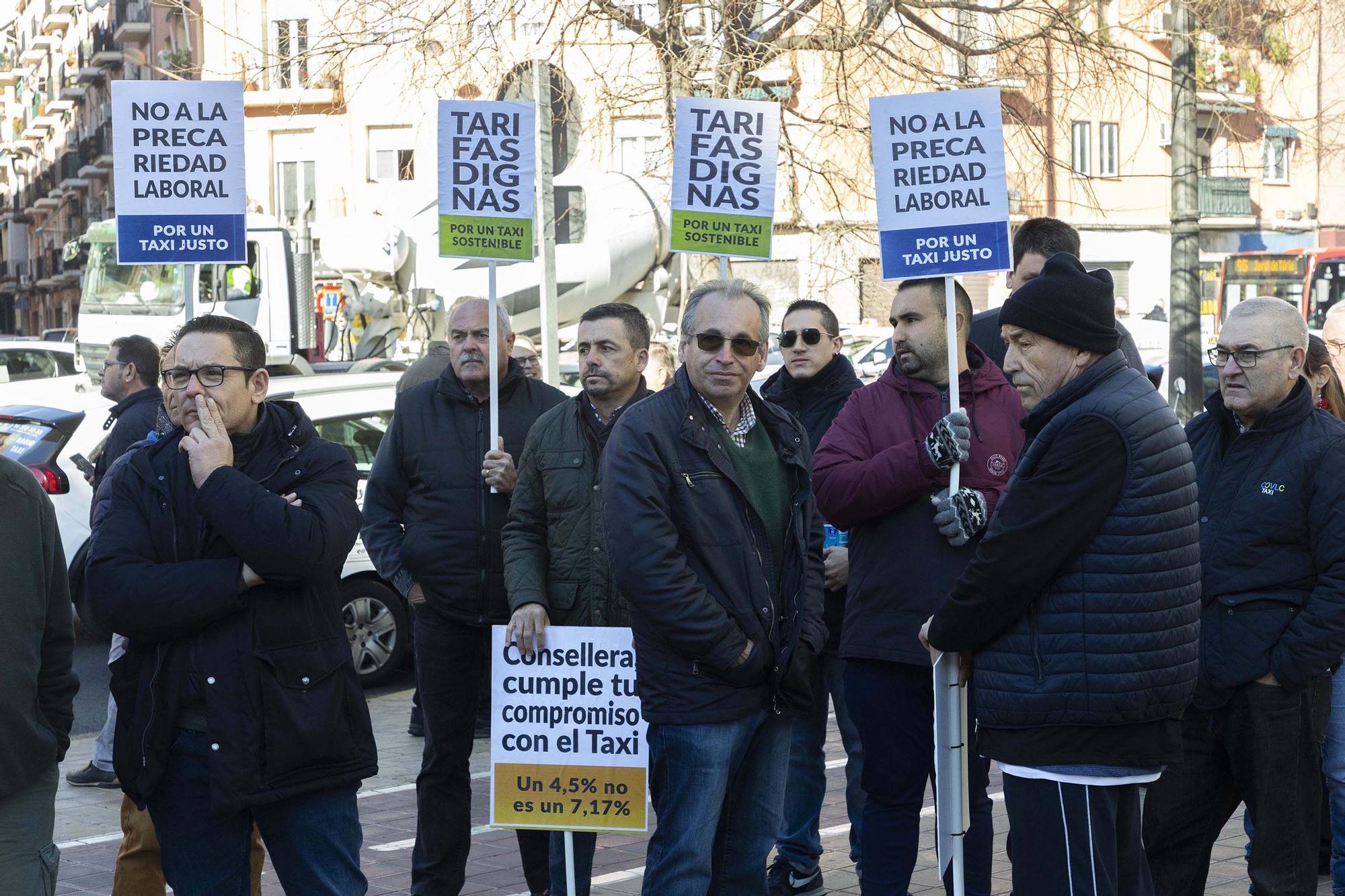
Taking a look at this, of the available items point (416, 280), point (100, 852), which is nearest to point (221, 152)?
point (100, 852)

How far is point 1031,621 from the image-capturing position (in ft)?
13.0

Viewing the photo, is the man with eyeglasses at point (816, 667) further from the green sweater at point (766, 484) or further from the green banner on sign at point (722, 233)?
the green sweater at point (766, 484)

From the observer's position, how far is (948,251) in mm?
5602

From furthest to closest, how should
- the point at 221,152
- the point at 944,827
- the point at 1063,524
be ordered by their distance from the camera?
1. the point at 221,152
2. the point at 944,827
3. the point at 1063,524

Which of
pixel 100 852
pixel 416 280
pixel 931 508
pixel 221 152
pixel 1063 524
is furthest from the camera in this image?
pixel 416 280

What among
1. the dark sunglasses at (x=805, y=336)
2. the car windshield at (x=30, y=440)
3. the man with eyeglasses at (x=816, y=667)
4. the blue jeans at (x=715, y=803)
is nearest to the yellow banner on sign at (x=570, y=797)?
the blue jeans at (x=715, y=803)

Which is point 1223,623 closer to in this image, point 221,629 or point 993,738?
point 993,738

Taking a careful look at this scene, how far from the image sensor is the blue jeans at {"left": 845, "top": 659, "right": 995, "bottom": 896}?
193 inches

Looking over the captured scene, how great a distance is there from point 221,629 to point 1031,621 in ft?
6.44

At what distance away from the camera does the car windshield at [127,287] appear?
22438 mm

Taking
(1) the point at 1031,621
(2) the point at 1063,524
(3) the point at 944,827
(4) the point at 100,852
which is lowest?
(4) the point at 100,852

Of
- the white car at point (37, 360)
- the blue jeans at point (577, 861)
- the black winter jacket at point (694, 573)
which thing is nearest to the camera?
the black winter jacket at point (694, 573)

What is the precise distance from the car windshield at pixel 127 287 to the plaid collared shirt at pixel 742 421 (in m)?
18.7

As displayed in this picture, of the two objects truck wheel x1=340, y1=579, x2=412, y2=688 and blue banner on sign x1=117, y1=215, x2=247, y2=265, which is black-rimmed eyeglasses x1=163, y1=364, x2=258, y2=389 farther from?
truck wheel x1=340, y1=579, x2=412, y2=688
